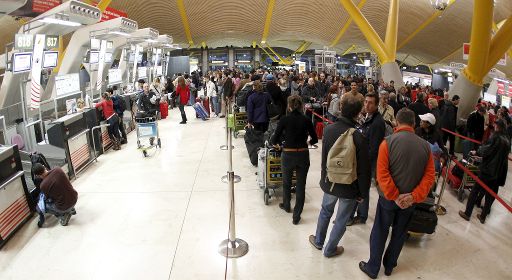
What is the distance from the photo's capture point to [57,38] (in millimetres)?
8219

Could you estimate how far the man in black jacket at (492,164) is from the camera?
4.52m

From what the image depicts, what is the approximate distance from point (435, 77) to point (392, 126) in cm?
2378

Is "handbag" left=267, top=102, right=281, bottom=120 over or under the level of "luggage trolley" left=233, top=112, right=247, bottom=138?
over

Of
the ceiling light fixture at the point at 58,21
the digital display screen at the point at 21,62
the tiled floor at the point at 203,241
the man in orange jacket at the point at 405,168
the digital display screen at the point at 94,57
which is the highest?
the ceiling light fixture at the point at 58,21

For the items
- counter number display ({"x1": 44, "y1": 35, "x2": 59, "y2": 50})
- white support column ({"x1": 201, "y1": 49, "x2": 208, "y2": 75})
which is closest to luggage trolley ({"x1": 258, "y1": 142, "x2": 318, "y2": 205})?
counter number display ({"x1": 44, "y1": 35, "x2": 59, "y2": 50})

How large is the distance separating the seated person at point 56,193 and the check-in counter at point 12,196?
29cm

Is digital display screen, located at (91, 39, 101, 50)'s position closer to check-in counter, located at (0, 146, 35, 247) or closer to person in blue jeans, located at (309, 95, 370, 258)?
check-in counter, located at (0, 146, 35, 247)

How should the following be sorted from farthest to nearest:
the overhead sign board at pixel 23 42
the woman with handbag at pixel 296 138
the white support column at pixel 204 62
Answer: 1. the white support column at pixel 204 62
2. the overhead sign board at pixel 23 42
3. the woman with handbag at pixel 296 138

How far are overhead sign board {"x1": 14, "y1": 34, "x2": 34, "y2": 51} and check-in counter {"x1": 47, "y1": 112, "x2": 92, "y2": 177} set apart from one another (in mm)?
1764

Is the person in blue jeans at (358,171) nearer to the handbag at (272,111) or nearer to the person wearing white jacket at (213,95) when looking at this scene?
the handbag at (272,111)

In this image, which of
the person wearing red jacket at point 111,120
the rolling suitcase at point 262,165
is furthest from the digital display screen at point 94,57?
the rolling suitcase at point 262,165

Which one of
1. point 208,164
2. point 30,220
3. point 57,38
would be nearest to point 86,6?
point 57,38

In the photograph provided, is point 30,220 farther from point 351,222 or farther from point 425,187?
point 425,187

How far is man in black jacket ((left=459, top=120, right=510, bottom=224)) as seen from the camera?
14.8 feet
